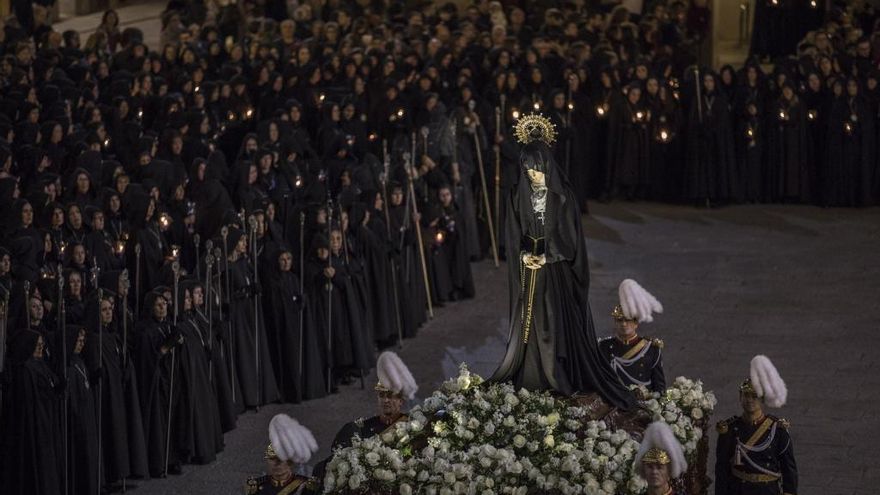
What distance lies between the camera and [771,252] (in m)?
25.6

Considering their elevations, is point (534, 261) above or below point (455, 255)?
above

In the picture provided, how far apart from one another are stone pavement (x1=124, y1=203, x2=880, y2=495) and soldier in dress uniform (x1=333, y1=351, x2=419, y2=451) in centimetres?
375

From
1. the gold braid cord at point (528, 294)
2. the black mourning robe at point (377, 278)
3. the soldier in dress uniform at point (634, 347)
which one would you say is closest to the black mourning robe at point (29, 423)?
the soldier in dress uniform at point (634, 347)

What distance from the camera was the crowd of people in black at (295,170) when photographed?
1806 centimetres

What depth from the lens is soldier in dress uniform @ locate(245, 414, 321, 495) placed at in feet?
42.1

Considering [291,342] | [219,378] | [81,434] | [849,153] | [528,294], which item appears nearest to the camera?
[528,294]

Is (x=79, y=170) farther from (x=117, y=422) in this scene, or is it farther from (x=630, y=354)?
(x=630, y=354)

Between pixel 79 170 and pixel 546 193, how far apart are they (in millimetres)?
10578

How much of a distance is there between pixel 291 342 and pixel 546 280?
7.42 metres

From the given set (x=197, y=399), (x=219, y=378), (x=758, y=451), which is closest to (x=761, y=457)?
(x=758, y=451)

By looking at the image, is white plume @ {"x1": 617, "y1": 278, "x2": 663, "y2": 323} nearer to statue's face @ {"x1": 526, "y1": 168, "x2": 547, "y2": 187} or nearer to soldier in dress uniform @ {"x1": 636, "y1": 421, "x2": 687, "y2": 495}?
statue's face @ {"x1": 526, "y1": 168, "x2": 547, "y2": 187}

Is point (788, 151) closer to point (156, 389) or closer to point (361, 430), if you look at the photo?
point (156, 389)

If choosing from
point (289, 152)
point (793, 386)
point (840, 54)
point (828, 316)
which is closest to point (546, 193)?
point (793, 386)

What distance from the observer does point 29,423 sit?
1681 cm
